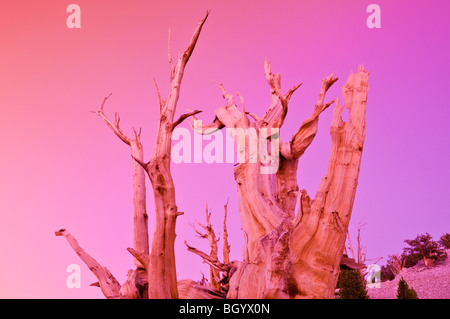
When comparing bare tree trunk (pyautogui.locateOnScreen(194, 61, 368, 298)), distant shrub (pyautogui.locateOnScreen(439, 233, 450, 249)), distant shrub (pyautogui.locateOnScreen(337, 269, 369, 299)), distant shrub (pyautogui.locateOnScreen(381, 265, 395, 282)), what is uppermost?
bare tree trunk (pyautogui.locateOnScreen(194, 61, 368, 298))

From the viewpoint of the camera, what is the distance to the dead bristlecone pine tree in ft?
13.8

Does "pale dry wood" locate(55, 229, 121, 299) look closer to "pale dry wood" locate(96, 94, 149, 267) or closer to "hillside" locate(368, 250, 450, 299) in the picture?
"pale dry wood" locate(96, 94, 149, 267)

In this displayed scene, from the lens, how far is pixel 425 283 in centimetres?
1488

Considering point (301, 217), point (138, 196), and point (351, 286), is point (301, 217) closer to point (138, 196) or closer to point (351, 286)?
point (138, 196)

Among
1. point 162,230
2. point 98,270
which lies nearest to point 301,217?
point 162,230

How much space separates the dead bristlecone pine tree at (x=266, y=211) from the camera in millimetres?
4211

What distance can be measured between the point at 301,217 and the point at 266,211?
54 cm

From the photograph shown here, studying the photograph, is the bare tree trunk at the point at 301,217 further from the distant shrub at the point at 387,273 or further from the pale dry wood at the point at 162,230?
the distant shrub at the point at 387,273

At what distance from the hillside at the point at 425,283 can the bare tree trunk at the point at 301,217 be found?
10070 mm

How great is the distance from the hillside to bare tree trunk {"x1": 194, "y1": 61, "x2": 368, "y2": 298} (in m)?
10.1

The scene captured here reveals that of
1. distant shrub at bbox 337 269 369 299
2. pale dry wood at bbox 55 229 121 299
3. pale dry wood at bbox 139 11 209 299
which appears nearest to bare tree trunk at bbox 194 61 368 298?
pale dry wood at bbox 139 11 209 299

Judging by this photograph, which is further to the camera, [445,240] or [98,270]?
[445,240]

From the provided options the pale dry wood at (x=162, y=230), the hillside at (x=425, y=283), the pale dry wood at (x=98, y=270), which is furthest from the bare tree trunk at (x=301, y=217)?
the hillside at (x=425, y=283)
